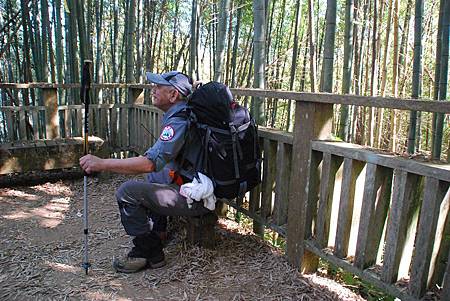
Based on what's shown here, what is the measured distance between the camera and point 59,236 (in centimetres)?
304

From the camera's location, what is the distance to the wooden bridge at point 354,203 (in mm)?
1618

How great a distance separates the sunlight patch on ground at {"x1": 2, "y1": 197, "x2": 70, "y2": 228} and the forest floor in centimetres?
2

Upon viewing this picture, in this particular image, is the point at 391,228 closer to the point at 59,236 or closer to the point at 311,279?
the point at 311,279

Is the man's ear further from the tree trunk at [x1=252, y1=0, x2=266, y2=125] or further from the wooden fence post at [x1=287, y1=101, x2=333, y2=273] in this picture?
the tree trunk at [x1=252, y1=0, x2=266, y2=125]

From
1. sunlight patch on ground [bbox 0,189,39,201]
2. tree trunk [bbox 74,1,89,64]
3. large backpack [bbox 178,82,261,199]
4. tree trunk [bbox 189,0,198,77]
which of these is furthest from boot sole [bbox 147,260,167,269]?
tree trunk [bbox 74,1,89,64]

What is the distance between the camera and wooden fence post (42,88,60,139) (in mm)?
4656

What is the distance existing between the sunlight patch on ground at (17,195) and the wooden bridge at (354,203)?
2274mm

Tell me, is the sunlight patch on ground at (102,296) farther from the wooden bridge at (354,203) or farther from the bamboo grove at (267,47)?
the bamboo grove at (267,47)

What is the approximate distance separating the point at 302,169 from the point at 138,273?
1177 mm

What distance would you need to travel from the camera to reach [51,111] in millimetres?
4723

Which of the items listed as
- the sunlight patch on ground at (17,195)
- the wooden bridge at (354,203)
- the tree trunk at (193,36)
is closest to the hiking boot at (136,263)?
the wooden bridge at (354,203)

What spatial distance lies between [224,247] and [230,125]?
0.93 meters

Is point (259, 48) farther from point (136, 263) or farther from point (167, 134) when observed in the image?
point (136, 263)

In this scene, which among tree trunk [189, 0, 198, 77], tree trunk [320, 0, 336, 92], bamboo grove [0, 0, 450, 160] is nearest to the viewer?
tree trunk [320, 0, 336, 92]
